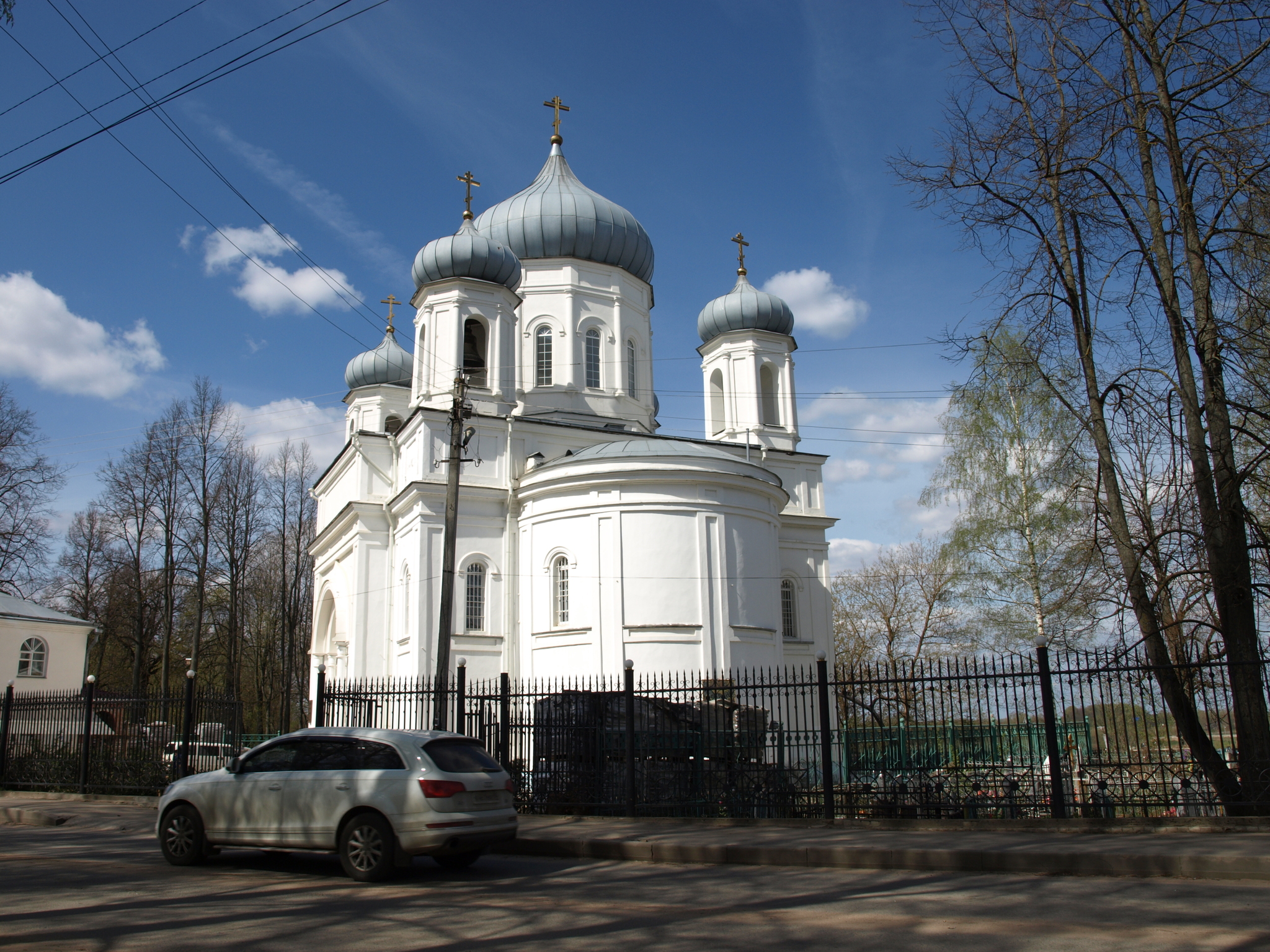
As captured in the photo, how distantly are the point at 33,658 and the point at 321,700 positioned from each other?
15960 mm

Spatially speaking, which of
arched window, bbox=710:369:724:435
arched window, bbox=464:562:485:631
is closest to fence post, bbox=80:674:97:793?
arched window, bbox=464:562:485:631

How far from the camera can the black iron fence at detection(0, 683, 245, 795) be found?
55.1 ft

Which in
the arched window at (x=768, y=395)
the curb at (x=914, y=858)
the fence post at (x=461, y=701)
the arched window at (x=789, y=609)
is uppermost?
the arched window at (x=768, y=395)

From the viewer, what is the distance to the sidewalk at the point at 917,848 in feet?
28.5

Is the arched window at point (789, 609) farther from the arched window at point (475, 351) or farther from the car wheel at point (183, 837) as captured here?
the car wheel at point (183, 837)

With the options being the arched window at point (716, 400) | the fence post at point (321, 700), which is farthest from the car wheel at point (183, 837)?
the arched window at point (716, 400)

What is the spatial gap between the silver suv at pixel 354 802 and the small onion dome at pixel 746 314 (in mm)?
23672

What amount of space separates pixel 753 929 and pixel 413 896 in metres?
3.02

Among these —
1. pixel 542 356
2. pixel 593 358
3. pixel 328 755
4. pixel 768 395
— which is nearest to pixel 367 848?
pixel 328 755

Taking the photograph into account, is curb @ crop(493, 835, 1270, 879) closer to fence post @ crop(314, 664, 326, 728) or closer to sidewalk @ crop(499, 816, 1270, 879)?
sidewalk @ crop(499, 816, 1270, 879)

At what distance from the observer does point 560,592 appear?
23438 mm

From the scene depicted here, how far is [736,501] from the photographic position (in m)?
23.9

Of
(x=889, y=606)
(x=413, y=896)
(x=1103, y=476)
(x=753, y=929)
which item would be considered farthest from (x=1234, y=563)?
(x=889, y=606)

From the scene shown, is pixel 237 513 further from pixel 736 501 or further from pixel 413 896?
pixel 413 896
